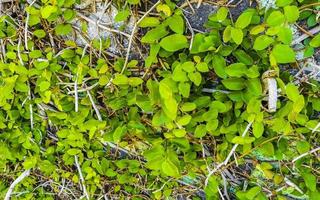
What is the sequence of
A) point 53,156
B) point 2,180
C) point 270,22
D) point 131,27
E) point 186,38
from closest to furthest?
point 270,22 < point 186,38 < point 131,27 < point 53,156 < point 2,180

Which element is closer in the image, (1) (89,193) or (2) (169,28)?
(2) (169,28)

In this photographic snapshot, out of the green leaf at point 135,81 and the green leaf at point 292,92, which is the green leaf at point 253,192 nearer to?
the green leaf at point 292,92

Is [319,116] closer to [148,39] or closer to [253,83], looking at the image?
[253,83]


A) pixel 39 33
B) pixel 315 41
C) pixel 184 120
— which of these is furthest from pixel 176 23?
pixel 39 33

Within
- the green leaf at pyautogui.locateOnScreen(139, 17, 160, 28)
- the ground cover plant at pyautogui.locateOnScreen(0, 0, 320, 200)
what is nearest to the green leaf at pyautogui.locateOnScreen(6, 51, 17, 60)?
the ground cover plant at pyautogui.locateOnScreen(0, 0, 320, 200)

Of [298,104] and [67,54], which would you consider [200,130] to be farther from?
[67,54]

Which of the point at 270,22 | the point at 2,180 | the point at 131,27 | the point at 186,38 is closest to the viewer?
the point at 270,22

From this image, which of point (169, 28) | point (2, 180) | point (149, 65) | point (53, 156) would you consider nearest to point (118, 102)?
point (149, 65)

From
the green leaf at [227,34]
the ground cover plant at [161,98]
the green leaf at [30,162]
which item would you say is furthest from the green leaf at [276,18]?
the green leaf at [30,162]
